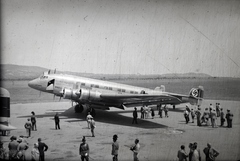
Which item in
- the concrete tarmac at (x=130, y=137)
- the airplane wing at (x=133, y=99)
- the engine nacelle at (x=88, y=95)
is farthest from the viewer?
the engine nacelle at (x=88, y=95)

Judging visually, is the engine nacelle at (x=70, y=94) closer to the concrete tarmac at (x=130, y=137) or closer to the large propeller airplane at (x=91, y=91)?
the large propeller airplane at (x=91, y=91)

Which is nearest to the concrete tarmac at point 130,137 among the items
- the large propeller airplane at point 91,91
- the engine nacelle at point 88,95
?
the large propeller airplane at point 91,91

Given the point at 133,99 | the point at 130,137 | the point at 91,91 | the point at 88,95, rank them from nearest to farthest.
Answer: the point at 130,137 < the point at 133,99 < the point at 88,95 < the point at 91,91

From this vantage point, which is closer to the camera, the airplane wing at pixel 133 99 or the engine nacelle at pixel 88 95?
the airplane wing at pixel 133 99

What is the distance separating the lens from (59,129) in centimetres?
1426

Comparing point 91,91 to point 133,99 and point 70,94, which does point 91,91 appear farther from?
point 133,99

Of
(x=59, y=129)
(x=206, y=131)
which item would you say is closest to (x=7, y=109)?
(x=59, y=129)

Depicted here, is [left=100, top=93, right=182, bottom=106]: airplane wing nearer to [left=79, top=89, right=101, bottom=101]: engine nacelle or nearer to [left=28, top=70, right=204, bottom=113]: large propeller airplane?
[left=28, top=70, right=204, bottom=113]: large propeller airplane

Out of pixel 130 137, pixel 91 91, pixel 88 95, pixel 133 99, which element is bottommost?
pixel 130 137

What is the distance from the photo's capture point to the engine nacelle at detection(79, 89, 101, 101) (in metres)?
16.6

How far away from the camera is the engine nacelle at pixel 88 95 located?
16.6 metres

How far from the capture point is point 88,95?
54.9 feet

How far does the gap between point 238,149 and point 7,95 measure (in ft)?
42.6

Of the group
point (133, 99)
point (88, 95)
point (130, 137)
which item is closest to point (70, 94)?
point (88, 95)
